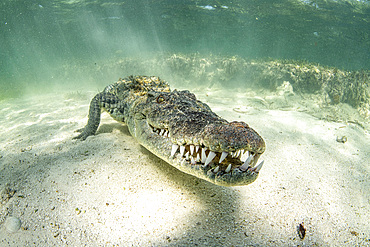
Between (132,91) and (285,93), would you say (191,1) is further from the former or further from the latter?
(132,91)

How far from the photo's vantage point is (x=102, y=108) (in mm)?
3814

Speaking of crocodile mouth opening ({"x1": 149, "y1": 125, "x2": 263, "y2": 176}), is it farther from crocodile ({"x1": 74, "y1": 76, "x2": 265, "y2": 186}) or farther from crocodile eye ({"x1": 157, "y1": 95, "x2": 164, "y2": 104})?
crocodile eye ({"x1": 157, "y1": 95, "x2": 164, "y2": 104})

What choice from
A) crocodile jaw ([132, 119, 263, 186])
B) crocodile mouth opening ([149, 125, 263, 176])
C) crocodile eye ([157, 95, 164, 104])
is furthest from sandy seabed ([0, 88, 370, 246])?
crocodile eye ([157, 95, 164, 104])

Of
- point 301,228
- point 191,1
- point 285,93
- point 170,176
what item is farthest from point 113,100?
point 191,1

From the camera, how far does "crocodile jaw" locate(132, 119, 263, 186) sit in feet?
4.78

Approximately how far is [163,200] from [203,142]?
92cm

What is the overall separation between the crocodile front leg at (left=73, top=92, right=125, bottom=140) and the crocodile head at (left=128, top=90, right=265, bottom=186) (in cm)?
143

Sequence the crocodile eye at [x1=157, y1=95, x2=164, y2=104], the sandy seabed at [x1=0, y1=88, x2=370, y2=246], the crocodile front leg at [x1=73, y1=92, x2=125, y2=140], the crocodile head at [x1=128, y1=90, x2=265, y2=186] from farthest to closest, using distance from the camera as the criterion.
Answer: the crocodile front leg at [x1=73, y1=92, x2=125, y2=140] → the crocodile eye at [x1=157, y1=95, x2=164, y2=104] → the sandy seabed at [x1=0, y1=88, x2=370, y2=246] → the crocodile head at [x1=128, y1=90, x2=265, y2=186]

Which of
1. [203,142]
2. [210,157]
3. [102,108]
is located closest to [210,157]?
[210,157]

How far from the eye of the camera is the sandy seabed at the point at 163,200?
5.19 feet

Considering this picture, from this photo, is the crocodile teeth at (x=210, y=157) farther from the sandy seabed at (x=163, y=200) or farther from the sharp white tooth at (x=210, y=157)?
the sandy seabed at (x=163, y=200)

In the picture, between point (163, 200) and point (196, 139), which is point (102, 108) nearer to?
point (163, 200)

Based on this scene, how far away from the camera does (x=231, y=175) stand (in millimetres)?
1453

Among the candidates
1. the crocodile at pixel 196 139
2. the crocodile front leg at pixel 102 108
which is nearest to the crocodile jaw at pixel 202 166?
the crocodile at pixel 196 139
